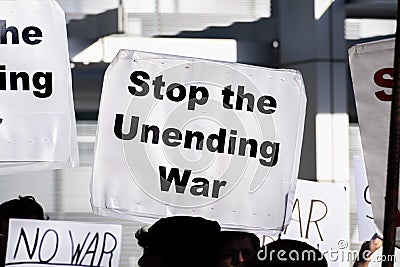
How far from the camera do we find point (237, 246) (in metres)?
4.54

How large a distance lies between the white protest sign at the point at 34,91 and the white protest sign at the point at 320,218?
141 cm

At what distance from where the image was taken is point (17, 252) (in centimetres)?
484

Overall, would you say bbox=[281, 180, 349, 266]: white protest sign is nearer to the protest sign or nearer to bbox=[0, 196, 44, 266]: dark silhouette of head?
the protest sign

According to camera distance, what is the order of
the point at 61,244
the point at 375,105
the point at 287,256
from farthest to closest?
1. the point at 61,244
2. the point at 375,105
3. the point at 287,256

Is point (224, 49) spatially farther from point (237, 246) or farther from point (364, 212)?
point (237, 246)

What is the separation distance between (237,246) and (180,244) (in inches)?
42.8

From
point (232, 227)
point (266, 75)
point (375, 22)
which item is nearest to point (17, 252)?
point (232, 227)

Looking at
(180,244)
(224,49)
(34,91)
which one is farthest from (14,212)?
(224,49)

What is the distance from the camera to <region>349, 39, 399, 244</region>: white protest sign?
13.5 ft

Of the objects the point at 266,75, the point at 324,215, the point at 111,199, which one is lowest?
the point at 324,215

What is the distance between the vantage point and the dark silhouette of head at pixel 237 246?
14.4 ft

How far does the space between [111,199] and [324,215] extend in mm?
1354

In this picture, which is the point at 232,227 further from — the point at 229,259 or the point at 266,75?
the point at 266,75

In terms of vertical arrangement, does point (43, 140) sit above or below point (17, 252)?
above
